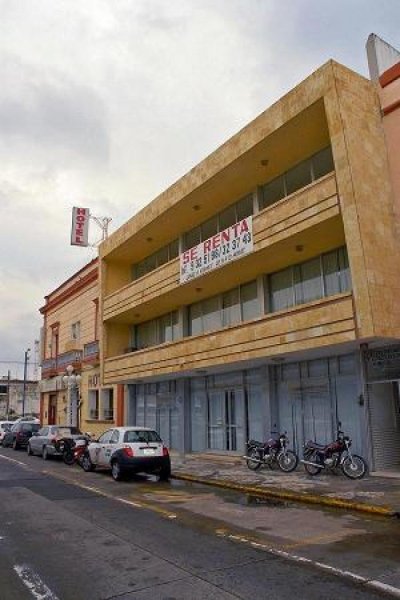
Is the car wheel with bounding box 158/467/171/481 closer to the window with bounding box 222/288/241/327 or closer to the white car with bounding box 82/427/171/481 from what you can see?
the white car with bounding box 82/427/171/481

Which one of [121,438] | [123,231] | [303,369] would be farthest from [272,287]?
[123,231]

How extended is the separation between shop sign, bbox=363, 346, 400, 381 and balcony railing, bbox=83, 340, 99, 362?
18977 millimetres

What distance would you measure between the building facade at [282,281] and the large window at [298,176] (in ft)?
0.18

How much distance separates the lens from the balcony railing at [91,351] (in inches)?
1254

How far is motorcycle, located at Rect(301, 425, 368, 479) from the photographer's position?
15.0 meters

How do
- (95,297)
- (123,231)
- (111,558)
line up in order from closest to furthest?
1. (111,558)
2. (123,231)
3. (95,297)

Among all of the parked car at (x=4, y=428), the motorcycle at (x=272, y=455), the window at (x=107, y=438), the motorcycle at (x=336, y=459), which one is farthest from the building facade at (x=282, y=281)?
the parked car at (x=4, y=428)

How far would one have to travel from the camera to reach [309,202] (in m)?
16.0

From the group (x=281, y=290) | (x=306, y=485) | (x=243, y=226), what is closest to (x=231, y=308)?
(x=281, y=290)

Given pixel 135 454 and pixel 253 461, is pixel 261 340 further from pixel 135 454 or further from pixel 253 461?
pixel 135 454

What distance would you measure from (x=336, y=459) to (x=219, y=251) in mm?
8001

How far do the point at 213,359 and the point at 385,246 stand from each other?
7.60 metres

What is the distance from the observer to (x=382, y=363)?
15.8 m

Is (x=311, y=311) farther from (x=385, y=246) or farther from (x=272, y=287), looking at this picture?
(x=272, y=287)
